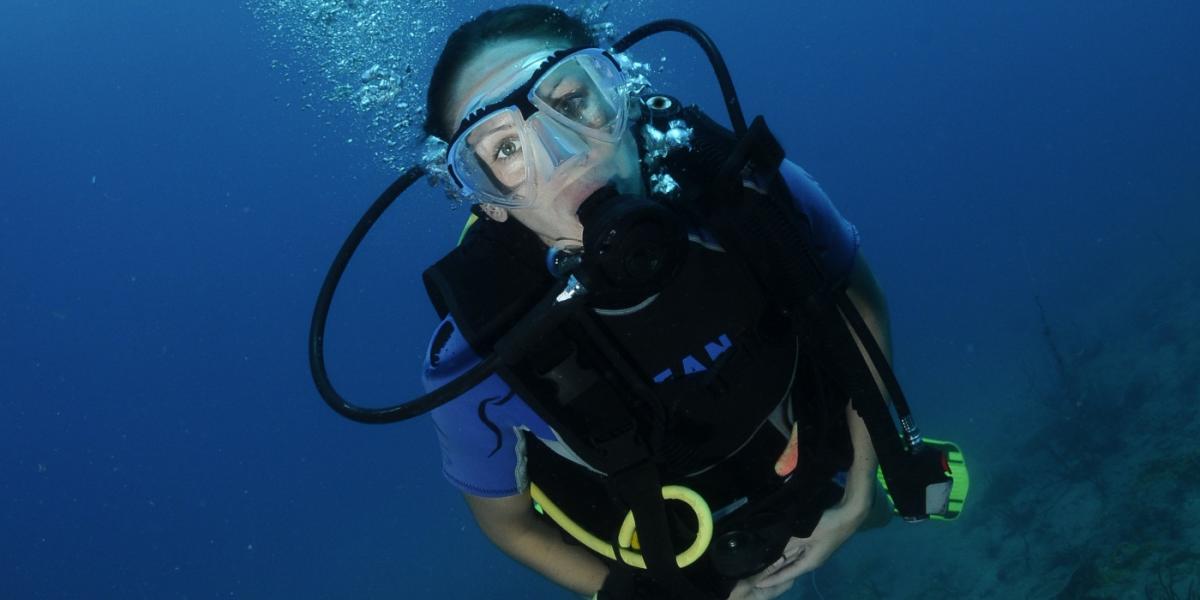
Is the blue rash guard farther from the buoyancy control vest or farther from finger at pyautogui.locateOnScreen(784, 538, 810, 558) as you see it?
finger at pyautogui.locateOnScreen(784, 538, 810, 558)

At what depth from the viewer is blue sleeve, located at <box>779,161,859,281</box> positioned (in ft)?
8.00

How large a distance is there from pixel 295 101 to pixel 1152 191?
234 feet

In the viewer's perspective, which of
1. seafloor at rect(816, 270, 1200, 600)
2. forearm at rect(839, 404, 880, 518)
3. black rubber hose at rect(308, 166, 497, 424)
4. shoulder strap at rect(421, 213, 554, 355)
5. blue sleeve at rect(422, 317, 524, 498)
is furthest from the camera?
seafloor at rect(816, 270, 1200, 600)

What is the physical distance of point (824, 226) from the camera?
8.16 ft

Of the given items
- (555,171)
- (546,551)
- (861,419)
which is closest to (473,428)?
(546,551)

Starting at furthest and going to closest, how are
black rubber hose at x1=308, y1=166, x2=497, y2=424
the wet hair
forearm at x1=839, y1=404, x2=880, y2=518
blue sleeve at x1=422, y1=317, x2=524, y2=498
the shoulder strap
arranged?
1. forearm at x1=839, y1=404, x2=880, y2=518
2. the wet hair
3. blue sleeve at x1=422, y1=317, x2=524, y2=498
4. the shoulder strap
5. black rubber hose at x1=308, y1=166, x2=497, y2=424

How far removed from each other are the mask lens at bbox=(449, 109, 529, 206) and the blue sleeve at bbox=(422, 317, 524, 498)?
43cm

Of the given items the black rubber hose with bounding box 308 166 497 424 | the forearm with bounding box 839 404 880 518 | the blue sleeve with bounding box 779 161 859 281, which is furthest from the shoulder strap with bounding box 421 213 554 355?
the forearm with bounding box 839 404 880 518

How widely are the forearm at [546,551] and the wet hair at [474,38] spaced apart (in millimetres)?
1355

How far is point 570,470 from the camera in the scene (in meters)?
2.44

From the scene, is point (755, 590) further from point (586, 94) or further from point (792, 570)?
point (586, 94)

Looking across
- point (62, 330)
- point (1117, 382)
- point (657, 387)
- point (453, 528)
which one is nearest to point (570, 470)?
point (657, 387)

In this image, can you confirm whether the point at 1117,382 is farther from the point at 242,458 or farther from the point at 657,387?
the point at 242,458

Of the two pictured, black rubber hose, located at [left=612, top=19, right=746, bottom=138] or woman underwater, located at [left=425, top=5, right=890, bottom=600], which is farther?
black rubber hose, located at [left=612, top=19, right=746, bottom=138]
